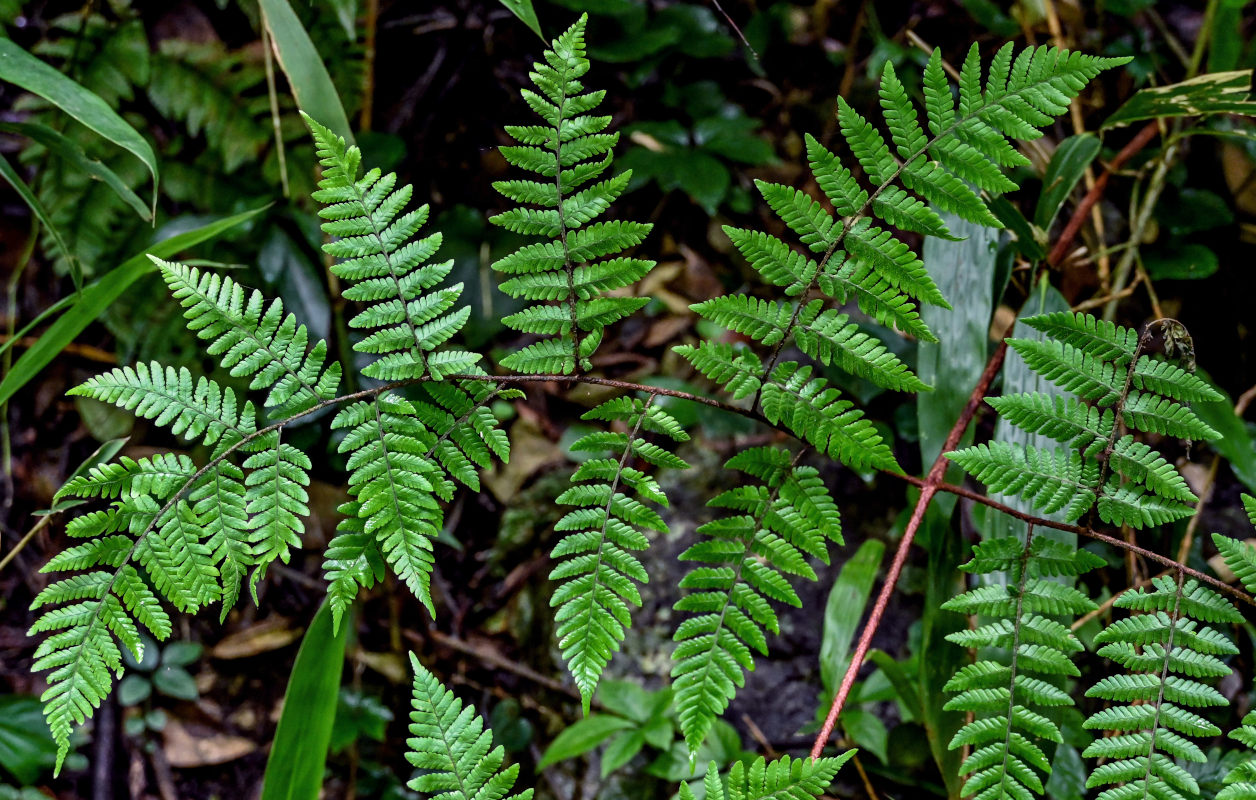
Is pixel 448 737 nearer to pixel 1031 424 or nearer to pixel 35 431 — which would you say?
pixel 1031 424

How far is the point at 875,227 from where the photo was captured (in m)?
1.04

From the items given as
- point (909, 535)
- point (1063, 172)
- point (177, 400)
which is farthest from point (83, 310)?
point (1063, 172)

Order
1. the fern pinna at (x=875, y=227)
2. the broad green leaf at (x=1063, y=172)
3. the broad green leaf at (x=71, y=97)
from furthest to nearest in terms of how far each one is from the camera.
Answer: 1. the broad green leaf at (x=1063, y=172)
2. the broad green leaf at (x=71, y=97)
3. the fern pinna at (x=875, y=227)

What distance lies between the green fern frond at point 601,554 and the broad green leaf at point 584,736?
84 cm

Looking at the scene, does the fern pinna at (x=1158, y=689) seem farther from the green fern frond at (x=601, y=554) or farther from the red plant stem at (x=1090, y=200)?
the red plant stem at (x=1090, y=200)

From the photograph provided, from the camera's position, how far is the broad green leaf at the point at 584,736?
1.85 meters

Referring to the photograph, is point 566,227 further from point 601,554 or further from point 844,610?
point 844,610

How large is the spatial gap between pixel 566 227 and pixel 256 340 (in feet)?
1.53

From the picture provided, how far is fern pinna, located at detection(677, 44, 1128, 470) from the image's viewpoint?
101 cm

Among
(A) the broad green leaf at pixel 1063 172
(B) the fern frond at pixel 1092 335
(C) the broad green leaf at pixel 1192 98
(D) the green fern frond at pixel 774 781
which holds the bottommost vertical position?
(D) the green fern frond at pixel 774 781

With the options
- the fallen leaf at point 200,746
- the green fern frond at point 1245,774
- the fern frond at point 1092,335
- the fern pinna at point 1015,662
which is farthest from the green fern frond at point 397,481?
the fallen leaf at point 200,746

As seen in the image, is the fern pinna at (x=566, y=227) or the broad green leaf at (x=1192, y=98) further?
the broad green leaf at (x=1192, y=98)

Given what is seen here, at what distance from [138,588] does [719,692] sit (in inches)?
31.6

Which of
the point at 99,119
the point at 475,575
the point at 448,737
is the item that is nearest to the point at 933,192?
the point at 448,737
